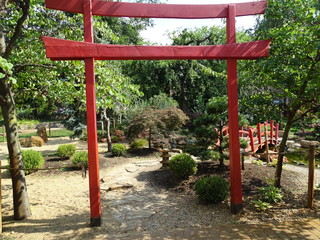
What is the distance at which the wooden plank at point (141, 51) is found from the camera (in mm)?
3893

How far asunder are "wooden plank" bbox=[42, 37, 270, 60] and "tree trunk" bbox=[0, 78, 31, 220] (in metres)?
1.33


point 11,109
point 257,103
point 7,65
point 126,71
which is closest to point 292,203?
point 257,103

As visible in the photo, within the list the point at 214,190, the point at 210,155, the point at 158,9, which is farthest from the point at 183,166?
the point at 158,9

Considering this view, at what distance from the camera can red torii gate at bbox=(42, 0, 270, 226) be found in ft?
13.2

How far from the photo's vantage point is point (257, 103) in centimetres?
519

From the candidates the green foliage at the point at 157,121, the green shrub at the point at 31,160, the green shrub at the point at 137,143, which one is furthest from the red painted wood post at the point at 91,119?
the green shrub at the point at 137,143

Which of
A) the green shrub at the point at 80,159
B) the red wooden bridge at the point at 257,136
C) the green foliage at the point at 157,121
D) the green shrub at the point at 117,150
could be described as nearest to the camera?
the green shrub at the point at 80,159

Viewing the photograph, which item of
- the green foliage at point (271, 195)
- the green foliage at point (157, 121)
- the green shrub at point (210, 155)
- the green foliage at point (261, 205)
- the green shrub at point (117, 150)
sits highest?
the green foliage at point (157, 121)

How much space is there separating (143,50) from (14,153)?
2.92 meters

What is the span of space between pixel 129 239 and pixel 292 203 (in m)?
3.18

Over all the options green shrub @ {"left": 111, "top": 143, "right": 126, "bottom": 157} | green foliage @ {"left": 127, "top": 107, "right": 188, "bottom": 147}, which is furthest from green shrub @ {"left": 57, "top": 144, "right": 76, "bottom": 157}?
green foliage @ {"left": 127, "top": 107, "right": 188, "bottom": 147}

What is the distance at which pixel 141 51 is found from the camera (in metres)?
4.15

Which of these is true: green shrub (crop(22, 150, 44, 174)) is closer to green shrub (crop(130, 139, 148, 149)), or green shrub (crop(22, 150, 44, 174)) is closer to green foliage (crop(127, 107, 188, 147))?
green foliage (crop(127, 107, 188, 147))

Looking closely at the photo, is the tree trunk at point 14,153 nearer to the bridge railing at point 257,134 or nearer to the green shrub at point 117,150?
the green shrub at point 117,150
